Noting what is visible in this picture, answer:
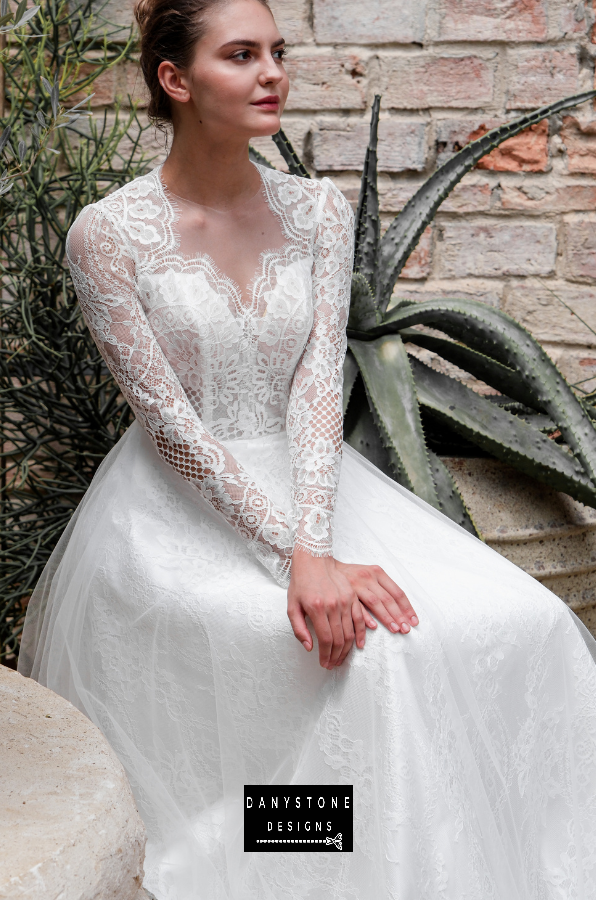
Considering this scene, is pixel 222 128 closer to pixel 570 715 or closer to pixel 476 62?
pixel 570 715

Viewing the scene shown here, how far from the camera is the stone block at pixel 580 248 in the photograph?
2410mm

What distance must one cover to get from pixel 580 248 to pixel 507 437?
0.91m

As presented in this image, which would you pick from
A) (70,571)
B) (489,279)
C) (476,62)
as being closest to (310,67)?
(476,62)

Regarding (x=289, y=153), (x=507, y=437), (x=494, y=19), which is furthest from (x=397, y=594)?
(x=494, y=19)

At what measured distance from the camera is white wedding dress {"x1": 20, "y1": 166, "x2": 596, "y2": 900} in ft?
3.67

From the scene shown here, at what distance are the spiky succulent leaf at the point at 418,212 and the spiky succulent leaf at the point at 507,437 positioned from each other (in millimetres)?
265

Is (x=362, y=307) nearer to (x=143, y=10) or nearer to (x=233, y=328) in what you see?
(x=233, y=328)

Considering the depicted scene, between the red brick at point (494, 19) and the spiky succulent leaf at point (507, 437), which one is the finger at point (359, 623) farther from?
the red brick at point (494, 19)

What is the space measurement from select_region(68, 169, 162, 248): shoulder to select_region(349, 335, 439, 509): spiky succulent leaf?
1.91 ft

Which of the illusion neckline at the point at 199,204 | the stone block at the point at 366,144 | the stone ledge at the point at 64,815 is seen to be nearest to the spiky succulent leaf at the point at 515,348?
the illusion neckline at the point at 199,204

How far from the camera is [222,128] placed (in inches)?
54.5

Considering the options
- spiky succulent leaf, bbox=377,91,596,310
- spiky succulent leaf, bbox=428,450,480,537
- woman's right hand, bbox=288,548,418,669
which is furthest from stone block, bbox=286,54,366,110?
woman's right hand, bbox=288,548,418,669

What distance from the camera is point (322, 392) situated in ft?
4.88

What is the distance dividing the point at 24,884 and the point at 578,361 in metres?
2.14
